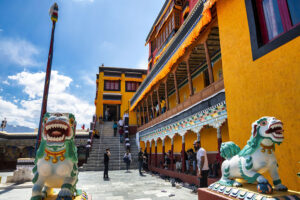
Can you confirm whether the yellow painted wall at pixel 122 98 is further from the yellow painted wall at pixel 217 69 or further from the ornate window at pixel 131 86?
the yellow painted wall at pixel 217 69

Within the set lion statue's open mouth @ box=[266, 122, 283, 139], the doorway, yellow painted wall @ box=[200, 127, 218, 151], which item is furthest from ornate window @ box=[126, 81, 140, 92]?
lion statue's open mouth @ box=[266, 122, 283, 139]

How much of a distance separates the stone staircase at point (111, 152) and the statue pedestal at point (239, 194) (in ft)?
35.7

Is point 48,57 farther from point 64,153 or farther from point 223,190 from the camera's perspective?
point 223,190

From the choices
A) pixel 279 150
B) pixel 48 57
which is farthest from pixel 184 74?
pixel 279 150

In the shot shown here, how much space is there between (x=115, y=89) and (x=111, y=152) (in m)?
11.9

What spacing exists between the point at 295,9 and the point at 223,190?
Answer: 402 cm

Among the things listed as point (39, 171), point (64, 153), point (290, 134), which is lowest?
point (39, 171)

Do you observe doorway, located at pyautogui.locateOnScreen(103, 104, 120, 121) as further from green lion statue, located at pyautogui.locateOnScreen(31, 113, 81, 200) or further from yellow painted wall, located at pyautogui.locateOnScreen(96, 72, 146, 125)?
green lion statue, located at pyautogui.locateOnScreen(31, 113, 81, 200)

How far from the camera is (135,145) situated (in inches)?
682

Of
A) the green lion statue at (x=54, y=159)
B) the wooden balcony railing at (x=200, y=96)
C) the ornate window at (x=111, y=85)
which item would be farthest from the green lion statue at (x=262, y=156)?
the ornate window at (x=111, y=85)

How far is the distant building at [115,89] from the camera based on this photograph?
80.9 ft

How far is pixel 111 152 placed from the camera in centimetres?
1524

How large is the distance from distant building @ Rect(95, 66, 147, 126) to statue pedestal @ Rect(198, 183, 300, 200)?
21.0 m

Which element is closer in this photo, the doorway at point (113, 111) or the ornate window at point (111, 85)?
the doorway at point (113, 111)
